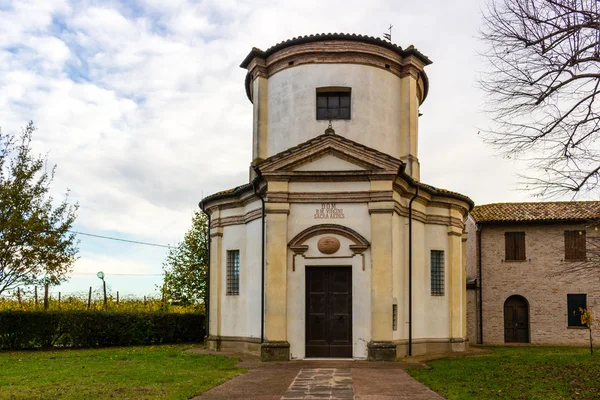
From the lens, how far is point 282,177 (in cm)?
1762

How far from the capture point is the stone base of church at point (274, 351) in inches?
664

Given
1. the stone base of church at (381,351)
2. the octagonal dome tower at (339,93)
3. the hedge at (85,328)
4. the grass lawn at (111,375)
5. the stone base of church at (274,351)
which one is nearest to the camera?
the grass lawn at (111,375)

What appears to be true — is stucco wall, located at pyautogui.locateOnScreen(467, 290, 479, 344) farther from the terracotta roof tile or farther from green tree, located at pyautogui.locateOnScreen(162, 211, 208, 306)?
green tree, located at pyautogui.locateOnScreen(162, 211, 208, 306)

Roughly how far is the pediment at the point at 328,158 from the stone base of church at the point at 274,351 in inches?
190

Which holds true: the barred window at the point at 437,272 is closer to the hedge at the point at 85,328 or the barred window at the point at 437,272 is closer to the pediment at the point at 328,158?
the pediment at the point at 328,158

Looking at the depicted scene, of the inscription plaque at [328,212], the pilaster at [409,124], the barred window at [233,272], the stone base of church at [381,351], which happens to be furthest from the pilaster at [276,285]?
the pilaster at [409,124]

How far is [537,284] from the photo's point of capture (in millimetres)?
30109

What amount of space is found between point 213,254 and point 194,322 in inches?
259

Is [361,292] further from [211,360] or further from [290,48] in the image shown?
[290,48]

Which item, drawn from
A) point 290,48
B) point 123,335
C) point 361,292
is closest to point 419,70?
point 290,48

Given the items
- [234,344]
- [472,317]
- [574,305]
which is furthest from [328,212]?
[574,305]

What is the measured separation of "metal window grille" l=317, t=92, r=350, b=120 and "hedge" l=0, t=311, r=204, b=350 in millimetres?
11591

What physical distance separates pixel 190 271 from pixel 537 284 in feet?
62.0

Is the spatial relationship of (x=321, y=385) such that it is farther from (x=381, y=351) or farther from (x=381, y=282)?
(x=381, y=282)
